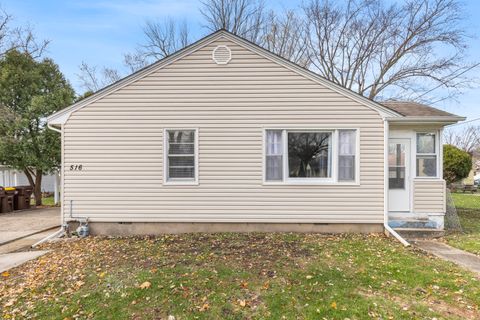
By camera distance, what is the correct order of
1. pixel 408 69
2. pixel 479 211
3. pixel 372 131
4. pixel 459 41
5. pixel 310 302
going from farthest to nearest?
pixel 408 69, pixel 459 41, pixel 479 211, pixel 372 131, pixel 310 302

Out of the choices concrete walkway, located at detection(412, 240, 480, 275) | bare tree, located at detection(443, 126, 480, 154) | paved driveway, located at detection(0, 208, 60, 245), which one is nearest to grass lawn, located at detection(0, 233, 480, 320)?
concrete walkway, located at detection(412, 240, 480, 275)

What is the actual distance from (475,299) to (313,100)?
5.06m

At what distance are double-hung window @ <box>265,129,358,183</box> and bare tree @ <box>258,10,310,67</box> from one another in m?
14.4

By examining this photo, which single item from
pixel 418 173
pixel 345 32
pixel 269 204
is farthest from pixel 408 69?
pixel 269 204

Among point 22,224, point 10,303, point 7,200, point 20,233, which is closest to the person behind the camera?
Result: point 10,303

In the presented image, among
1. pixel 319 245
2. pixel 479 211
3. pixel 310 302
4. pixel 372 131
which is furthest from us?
pixel 479 211

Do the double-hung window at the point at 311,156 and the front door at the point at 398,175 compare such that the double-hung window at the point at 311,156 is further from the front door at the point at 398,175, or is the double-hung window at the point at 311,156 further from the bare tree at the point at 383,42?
the bare tree at the point at 383,42

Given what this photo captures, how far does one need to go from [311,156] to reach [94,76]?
69.4 feet

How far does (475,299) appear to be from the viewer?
12.6ft

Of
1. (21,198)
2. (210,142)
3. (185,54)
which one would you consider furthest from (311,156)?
(21,198)

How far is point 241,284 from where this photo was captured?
4.23m

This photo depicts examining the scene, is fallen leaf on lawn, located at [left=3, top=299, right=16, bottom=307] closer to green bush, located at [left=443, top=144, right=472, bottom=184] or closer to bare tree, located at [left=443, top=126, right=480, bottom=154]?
green bush, located at [left=443, top=144, right=472, bottom=184]

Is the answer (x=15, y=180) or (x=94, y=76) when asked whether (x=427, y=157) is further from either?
(x=15, y=180)

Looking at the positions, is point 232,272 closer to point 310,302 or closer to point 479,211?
point 310,302
